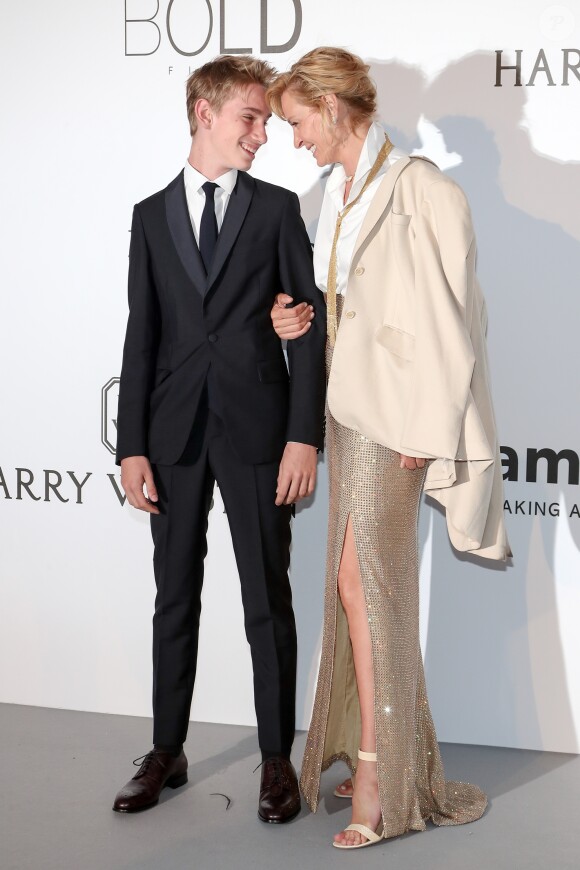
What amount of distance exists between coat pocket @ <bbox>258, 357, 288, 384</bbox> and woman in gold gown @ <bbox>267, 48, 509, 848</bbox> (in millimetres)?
104

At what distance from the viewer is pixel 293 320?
2670 millimetres

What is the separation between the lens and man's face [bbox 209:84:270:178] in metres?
2.80

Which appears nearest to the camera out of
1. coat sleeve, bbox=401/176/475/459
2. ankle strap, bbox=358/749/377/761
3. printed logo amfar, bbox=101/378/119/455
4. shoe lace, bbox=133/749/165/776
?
coat sleeve, bbox=401/176/475/459

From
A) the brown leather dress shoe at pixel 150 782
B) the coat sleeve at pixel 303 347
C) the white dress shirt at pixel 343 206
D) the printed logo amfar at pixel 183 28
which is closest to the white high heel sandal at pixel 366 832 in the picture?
the brown leather dress shoe at pixel 150 782

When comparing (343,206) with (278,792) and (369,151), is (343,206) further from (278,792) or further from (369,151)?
(278,792)

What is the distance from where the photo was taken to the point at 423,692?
2.76m

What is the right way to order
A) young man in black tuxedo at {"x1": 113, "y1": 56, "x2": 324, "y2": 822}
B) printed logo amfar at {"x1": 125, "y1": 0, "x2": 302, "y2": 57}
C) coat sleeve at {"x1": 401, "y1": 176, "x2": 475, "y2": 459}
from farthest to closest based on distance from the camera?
1. printed logo amfar at {"x1": 125, "y1": 0, "x2": 302, "y2": 57}
2. young man in black tuxedo at {"x1": 113, "y1": 56, "x2": 324, "y2": 822}
3. coat sleeve at {"x1": 401, "y1": 176, "x2": 475, "y2": 459}

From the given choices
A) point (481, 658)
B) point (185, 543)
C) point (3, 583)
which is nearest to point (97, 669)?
point (3, 583)

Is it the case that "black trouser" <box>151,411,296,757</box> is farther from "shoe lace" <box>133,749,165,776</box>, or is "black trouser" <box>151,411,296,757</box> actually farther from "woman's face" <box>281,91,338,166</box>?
"woman's face" <box>281,91,338,166</box>

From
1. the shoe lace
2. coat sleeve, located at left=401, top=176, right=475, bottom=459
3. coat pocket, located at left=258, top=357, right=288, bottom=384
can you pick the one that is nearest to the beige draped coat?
coat sleeve, located at left=401, top=176, right=475, bottom=459

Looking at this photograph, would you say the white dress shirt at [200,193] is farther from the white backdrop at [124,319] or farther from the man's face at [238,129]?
the white backdrop at [124,319]

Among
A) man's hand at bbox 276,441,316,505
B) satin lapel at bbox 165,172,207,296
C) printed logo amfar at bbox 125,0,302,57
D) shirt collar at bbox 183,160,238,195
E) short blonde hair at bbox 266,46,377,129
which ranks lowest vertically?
man's hand at bbox 276,441,316,505

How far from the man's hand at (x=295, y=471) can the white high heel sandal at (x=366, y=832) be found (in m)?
0.64

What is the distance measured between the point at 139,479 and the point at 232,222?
2.25ft
